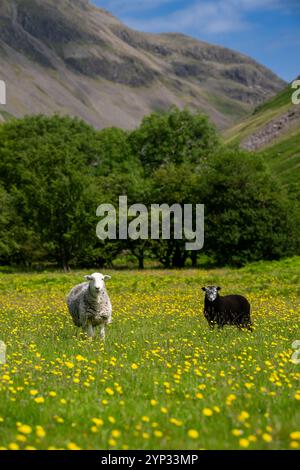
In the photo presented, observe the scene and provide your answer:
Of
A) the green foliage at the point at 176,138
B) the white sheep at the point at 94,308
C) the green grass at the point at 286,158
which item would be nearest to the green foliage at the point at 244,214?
the green foliage at the point at 176,138

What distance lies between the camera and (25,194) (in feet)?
177

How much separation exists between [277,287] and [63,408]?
2284cm

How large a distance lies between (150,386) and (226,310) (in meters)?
8.45

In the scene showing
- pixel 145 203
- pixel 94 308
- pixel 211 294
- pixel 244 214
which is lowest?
pixel 94 308

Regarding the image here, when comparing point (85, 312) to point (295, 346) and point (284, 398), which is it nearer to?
point (295, 346)

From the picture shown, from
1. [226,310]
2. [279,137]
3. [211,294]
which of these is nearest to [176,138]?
[211,294]

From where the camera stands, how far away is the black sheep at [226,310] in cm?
1644

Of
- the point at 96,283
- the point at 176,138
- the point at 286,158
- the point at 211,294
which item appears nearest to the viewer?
the point at 96,283

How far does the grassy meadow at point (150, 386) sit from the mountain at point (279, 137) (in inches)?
3508

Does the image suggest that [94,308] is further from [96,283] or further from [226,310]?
[226,310]

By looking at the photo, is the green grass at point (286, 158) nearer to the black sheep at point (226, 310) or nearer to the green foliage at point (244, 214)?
the green foliage at point (244, 214)

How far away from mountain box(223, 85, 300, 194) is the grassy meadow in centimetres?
8909

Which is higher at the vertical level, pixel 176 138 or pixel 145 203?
pixel 176 138

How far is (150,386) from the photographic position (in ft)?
28.6
